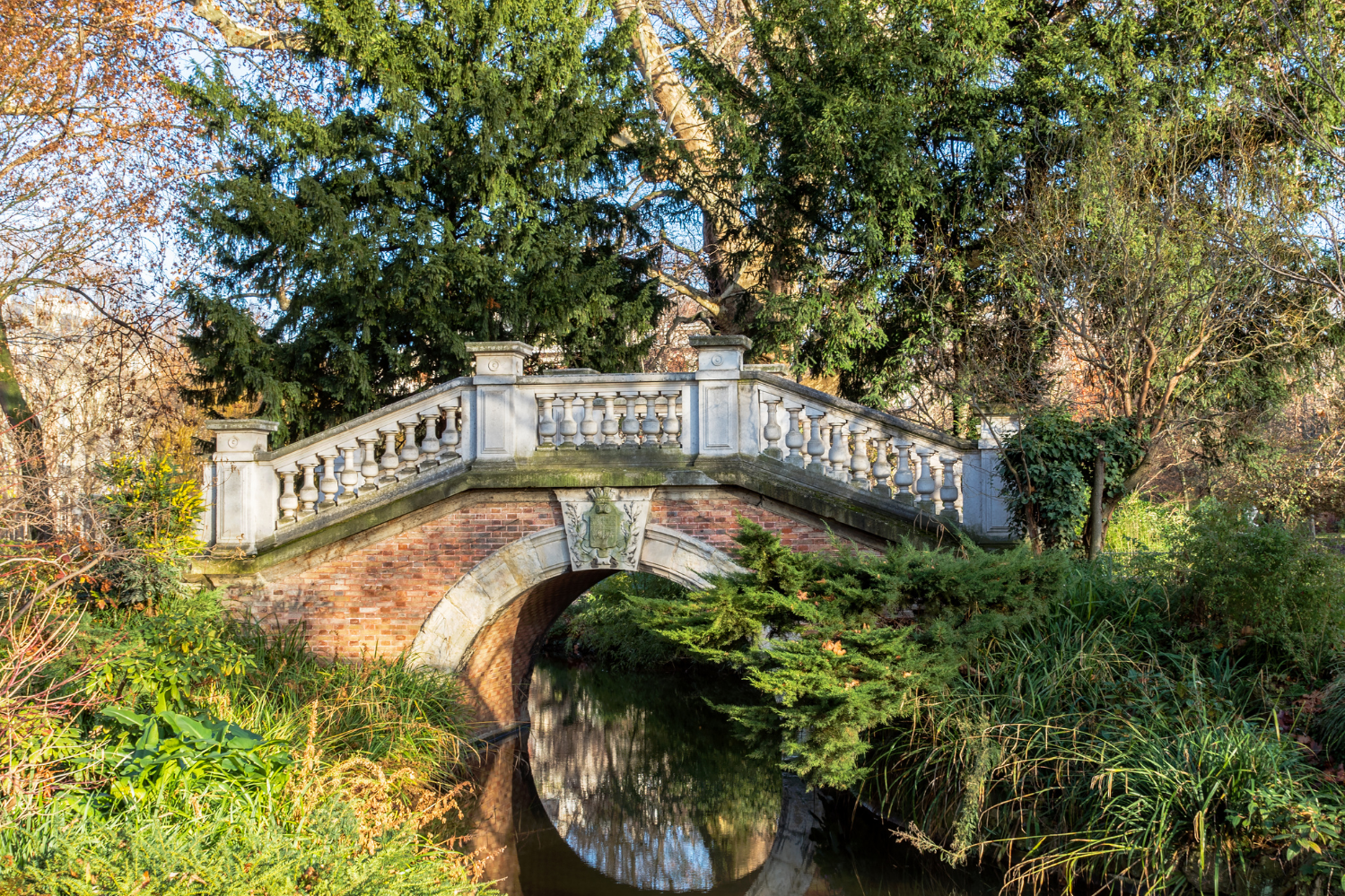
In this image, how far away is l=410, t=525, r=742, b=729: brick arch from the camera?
360 inches

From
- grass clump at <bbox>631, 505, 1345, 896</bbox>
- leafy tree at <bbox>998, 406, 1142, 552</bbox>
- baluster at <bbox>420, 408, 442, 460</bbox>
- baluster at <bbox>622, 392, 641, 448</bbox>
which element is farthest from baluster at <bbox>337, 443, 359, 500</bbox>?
leafy tree at <bbox>998, 406, 1142, 552</bbox>

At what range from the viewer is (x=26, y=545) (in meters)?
6.55

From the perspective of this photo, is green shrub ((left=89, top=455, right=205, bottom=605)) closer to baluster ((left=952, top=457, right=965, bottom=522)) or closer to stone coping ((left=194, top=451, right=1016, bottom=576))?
stone coping ((left=194, top=451, right=1016, bottom=576))

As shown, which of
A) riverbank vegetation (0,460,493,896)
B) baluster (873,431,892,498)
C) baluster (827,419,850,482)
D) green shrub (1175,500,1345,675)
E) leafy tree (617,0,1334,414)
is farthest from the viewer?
leafy tree (617,0,1334,414)

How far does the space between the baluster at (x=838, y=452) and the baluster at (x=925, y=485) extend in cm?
61

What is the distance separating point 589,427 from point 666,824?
3.54 metres

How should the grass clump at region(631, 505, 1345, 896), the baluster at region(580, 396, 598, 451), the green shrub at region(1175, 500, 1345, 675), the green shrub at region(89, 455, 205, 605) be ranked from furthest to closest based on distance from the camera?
the baluster at region(580, 396, 598, 451) → the green shrub at region(89, 455, 205, 605) → the green shrub at region(1175, 500, 1345, 675) → the grass clump at region(631, 505, 1345, 896)

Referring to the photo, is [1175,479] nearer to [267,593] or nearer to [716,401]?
[716,401]

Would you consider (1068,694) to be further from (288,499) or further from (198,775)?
(288,499)

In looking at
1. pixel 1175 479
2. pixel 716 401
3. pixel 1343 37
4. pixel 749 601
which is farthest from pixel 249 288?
Answer: pixel 1175 479

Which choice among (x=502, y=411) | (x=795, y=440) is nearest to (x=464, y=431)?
(x=502, y=411)

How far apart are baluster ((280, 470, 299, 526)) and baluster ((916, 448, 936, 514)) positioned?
223 inches

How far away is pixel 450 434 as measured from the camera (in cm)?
958

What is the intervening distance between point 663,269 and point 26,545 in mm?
10832
